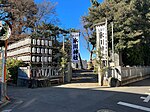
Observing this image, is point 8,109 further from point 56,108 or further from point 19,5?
point 19,5

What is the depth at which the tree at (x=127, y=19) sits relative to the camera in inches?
713

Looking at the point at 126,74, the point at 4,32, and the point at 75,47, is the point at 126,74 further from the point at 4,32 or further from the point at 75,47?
the point at 4,32

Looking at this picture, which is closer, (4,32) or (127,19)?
(4,32)

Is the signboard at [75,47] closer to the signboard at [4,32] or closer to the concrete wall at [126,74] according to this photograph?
the concrete wall at [126,74]

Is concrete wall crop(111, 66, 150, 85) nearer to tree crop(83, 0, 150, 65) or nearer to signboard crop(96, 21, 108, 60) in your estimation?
signboard crop(96, 21, 108, 60)

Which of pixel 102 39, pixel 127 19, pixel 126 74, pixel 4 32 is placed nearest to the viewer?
pixel 4 32

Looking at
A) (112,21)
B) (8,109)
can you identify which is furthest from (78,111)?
(112,21)

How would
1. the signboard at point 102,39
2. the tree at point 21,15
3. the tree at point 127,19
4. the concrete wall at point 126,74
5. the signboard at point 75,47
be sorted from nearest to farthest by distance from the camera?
the concrete wall at point 126,74 < the signboard at point 102,39 < the signboard at point 75,47 < the tree at point 127,19 < the tree at point 21,15

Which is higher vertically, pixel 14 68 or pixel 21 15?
pixel 21 15

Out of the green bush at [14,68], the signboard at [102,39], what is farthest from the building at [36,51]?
the signboard at [102,39]

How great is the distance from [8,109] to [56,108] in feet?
5.21

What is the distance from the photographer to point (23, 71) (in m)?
13.3

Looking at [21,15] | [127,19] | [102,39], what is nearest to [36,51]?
[102,39]

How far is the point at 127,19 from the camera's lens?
18094 millimetres
